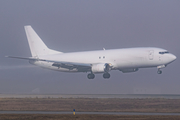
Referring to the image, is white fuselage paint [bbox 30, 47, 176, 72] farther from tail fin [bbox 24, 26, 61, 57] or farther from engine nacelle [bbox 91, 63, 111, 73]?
tail fin [bbox 24, 26, 61, 57]

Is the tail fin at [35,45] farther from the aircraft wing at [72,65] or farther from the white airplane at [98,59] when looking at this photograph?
the aircraft wing at [72,65]

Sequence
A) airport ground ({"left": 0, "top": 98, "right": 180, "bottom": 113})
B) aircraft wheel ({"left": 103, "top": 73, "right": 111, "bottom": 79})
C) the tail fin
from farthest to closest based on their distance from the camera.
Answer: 1. the tail fin
2. aircraft wheel ({"left": 103, "top": 73, "right": 111, "bottom": 79})
3. airport ground ({"left": 0, "top": 98, "right": 180, "bottom": 113})

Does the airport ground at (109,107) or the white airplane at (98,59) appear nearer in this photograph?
the airport ground at (109,107)

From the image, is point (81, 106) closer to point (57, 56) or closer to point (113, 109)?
point (113, 109)

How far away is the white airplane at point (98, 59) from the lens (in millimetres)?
58969

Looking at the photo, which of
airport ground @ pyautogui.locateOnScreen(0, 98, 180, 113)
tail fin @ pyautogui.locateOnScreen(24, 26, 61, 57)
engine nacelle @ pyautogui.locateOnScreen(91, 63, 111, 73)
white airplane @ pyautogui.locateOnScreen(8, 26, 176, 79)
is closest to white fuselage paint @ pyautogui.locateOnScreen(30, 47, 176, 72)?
white airplane @ pyautogui.locateOnScreen(8, 26, 176, 79)

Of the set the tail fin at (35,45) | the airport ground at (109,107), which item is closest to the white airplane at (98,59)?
the tail fin at (35,45)

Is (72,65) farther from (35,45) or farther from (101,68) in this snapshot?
(35,45)

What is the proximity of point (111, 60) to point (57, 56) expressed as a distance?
45.7 feet

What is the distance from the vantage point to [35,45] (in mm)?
74500

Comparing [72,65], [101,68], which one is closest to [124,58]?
[101,68]

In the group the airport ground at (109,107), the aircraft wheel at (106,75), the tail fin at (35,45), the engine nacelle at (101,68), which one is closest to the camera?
the airport ground at (109,107)

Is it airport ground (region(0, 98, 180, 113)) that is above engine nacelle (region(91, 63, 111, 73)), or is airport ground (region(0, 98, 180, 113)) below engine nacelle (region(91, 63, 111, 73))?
below

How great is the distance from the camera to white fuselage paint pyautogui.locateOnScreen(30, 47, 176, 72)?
2308 inches
